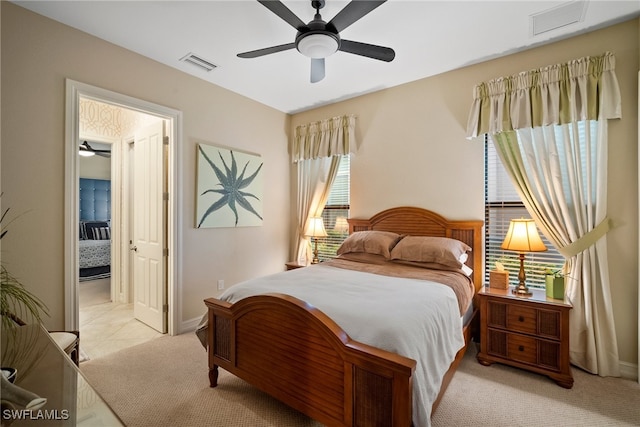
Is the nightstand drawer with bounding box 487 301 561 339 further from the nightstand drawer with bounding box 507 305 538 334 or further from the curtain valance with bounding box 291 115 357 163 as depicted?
the curtain valance with bounding box 291 115 357 163

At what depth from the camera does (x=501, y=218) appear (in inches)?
117

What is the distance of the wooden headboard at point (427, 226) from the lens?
2.98 meters

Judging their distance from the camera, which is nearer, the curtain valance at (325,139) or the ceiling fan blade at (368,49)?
the ceiling fan blade at (368,49)

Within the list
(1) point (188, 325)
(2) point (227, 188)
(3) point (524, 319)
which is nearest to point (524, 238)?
(3) point (524, 319)

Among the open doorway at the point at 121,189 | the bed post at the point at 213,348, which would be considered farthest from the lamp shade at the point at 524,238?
the open doorway at the point at 121,189

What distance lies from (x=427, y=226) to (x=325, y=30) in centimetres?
227

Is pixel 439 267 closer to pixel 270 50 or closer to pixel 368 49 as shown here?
pixel 368 49

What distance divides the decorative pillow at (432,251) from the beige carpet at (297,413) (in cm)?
93

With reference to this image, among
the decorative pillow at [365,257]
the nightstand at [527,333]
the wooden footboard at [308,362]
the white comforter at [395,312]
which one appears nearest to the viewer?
the wooden footboard at [308,362]

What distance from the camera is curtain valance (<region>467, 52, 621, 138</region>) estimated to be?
7.80ft

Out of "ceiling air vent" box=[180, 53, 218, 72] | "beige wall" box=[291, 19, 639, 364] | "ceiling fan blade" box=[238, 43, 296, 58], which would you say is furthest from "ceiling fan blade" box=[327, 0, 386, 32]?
"beige wall" box=[291, 19, 639, 364]

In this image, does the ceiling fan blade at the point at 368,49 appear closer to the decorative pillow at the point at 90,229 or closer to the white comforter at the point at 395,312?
the white comforter at the point at 395,312

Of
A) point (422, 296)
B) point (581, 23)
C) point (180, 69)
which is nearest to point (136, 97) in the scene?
point (180, 69)

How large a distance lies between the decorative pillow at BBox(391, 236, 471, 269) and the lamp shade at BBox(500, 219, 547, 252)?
1.33ft
